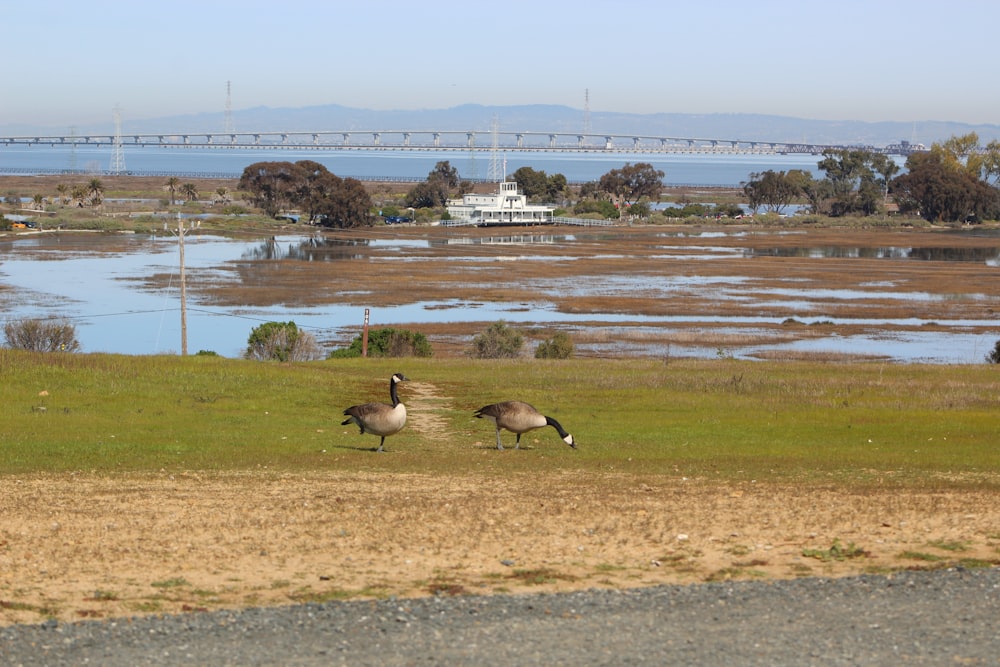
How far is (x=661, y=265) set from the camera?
3595 inches

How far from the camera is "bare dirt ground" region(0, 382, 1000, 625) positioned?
1059cm

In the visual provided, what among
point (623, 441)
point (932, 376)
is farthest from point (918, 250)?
point (623, 441)

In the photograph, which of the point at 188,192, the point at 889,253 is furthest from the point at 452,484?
the point at 188,192

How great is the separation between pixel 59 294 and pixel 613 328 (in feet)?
101

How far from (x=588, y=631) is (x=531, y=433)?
1320 cm

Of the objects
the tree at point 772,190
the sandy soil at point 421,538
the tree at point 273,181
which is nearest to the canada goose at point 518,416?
the sandy soil at point 421,538

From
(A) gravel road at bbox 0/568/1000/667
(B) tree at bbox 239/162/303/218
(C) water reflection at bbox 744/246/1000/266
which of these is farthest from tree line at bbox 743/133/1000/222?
(A) gravel road at bbox 0/568/1000/667

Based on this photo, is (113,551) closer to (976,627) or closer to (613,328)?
(976,627)

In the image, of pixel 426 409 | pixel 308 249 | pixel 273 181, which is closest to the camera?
pixel 426 409

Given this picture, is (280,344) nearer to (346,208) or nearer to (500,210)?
(346,208)

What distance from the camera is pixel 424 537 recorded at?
1245 cm

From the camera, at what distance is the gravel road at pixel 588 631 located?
853 centimetres

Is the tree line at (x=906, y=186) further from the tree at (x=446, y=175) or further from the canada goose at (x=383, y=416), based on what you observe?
the canada goose at (x=383, y=416)

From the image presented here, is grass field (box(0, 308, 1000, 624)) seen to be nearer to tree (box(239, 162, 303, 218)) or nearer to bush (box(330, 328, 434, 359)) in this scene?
bush (box(330, 328, 434, 359))
